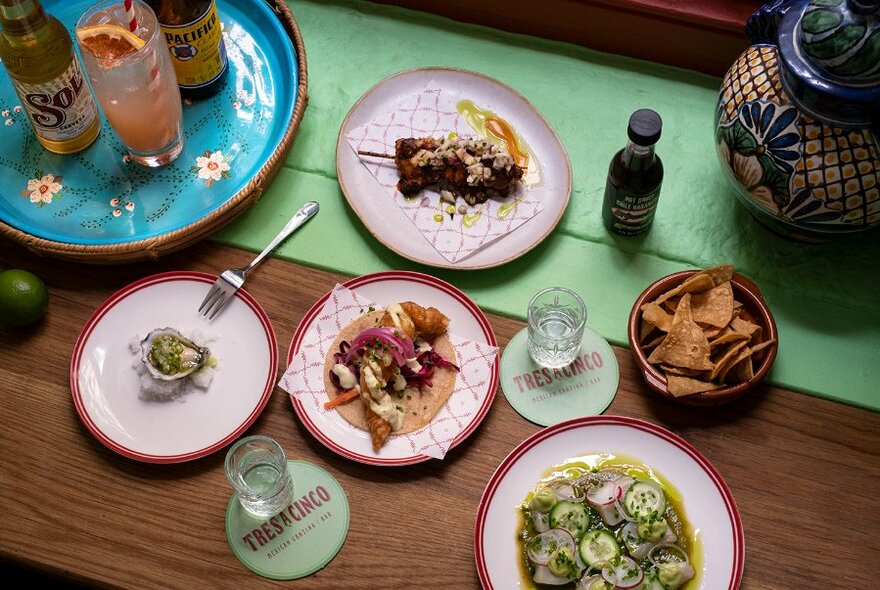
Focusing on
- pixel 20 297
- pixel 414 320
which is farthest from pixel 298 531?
pixel 20 297

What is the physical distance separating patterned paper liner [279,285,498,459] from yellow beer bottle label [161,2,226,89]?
600mm

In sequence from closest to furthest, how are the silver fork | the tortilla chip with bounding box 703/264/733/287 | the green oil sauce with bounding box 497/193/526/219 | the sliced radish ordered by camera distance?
the sliced radish → the tortilla chip with bounding box 703/264/733/287 → the silver fork → the green oil sauce with bounding box 497/193/526/219

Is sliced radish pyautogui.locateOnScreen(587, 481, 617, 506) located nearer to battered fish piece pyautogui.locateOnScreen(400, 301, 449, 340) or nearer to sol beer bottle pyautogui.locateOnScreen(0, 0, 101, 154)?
battered fish piece pyautogui.locateOnScreen(400, 301, 449, 340)

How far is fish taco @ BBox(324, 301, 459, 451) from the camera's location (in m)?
1.67

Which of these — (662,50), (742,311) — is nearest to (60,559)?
(742,311)

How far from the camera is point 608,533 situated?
5.20 ft

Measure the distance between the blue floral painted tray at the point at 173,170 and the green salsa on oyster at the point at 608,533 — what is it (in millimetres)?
878

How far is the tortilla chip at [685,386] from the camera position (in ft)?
5.34

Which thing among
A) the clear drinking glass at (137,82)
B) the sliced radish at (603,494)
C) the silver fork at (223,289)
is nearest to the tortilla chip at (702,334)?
the sliced radish at (603,494)

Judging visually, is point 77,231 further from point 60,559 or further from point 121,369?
point 60,559

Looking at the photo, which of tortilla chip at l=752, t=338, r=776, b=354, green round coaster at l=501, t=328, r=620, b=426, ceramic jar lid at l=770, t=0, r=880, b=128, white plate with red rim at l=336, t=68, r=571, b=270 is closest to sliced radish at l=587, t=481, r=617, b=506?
green round coaster at l=501, t=328, r=620, b=426

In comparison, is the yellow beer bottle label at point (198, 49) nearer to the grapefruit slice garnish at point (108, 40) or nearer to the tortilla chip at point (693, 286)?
the grapefruit slice garnish at point (108, 40)

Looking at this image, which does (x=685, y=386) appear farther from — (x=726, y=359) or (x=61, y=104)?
(x=61, y=104)

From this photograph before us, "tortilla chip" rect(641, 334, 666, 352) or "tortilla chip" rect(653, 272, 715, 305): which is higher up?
"tortilla chip" rect(653, 272, 715, 305)
